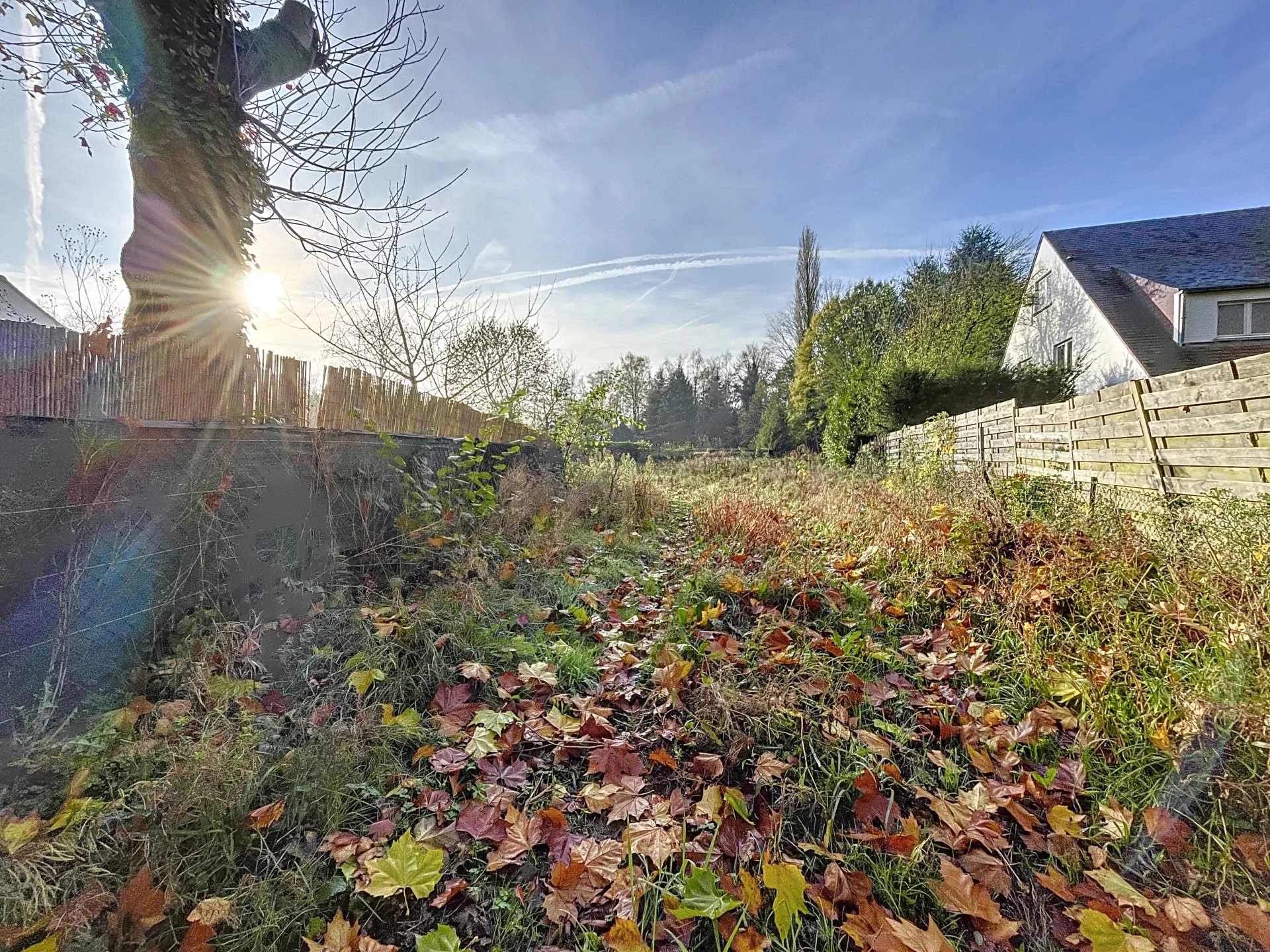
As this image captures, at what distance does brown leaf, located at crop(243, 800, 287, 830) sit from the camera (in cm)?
128

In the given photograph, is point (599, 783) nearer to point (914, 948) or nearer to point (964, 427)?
point (914, 948)

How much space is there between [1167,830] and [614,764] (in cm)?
156

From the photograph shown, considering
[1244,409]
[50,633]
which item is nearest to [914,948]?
[50,633]

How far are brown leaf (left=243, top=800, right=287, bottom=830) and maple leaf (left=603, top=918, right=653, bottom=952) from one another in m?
0.95

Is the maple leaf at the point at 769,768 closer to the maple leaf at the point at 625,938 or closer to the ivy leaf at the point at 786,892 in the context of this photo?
the ivy leaf at the point at 786,892

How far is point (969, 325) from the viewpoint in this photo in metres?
14.0

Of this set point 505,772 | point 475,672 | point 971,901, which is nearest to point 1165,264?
point 971,901

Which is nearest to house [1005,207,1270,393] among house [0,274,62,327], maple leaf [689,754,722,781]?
maple leaf [689,754,722,781]

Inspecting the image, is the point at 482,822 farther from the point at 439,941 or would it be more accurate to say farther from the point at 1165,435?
the point at 1165,435

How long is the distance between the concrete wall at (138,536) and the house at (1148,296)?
603 inches

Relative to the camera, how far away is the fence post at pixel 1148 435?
2.90 m

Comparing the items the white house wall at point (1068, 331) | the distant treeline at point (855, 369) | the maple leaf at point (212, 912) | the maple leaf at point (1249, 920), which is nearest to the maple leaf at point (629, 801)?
the maple leaf at point (212, 912)

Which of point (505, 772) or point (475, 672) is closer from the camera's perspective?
point (505, 772)

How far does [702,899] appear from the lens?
45.5 inches
